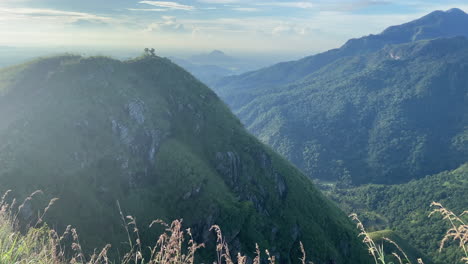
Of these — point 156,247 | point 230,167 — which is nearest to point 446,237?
point 156,247

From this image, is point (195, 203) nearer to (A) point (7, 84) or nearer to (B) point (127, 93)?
(B) point (127, 93)

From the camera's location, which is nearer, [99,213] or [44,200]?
[44,200]

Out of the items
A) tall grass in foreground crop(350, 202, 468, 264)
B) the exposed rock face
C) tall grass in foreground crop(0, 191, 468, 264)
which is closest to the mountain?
the exposed rock face

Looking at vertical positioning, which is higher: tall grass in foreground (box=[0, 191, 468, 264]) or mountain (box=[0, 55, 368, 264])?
tall grass in foreground (box=[0, 191, 468, 264])

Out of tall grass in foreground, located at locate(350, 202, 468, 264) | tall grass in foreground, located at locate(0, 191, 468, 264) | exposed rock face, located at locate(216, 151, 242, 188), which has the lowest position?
exposed rock face, located at locate(216, 151, 242, 188)

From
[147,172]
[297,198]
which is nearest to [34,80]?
[147,172]

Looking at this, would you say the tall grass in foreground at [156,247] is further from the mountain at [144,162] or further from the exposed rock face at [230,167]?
the exposed rock face at [230,167]

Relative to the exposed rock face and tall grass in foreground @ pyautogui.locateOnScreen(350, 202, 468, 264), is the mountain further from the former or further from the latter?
tall grass in foreground @ pyautogui.locateOnScreen(350, 202, 468, 264)

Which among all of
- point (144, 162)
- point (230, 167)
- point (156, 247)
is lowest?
point (230, 167)

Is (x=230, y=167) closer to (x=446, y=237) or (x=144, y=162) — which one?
(x=144, y=162)
